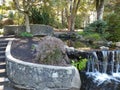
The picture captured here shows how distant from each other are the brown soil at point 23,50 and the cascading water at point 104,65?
2510mm

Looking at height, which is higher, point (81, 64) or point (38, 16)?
point (38, 16)

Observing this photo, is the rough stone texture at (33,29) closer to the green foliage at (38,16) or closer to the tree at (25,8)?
the tree at (25,8)

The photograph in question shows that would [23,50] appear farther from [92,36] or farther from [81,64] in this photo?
[92,36]

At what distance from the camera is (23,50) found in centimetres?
761

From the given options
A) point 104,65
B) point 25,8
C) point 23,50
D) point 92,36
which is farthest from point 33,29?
point 104,65

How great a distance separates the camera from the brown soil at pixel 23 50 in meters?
6.68

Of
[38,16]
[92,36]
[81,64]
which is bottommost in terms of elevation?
[81,64]

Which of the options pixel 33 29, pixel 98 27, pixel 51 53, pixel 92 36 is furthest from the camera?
pixel 98 27

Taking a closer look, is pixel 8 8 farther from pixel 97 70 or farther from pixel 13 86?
pixel 13 86

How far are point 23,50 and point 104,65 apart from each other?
135 inches

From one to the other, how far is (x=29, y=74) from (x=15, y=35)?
504 cm

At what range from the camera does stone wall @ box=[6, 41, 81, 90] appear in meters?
5.69

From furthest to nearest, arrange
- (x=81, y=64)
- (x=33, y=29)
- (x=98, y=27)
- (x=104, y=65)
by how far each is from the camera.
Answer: (x=98, y=27) → (x=33, y=29) → (x=104, y=65) → (x=81, y=64)

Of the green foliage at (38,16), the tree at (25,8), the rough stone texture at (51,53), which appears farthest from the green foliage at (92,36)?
the rough stone texture at (51,53)
